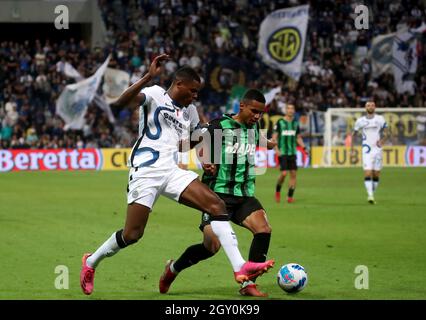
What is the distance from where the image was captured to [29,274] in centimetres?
1134

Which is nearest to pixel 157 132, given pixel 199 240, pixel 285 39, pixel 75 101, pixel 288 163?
pixel 199 240

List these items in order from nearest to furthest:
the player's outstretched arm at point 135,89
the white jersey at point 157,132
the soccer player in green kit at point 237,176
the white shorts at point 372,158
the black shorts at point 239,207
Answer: the player's outstretched arm at point 135,89, the white jersey at point 157,132, the soccer player in green kit at point 237,176, the black shorts at point 239,207, the white shorts at point 372,158

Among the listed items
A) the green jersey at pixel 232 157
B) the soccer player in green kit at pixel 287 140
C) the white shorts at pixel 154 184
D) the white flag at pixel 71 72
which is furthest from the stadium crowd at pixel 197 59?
the white shorts at pixel 154 184

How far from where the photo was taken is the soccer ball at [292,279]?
9.84 meters

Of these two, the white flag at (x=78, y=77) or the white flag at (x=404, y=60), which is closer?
the white flag at (x=78, y=77)

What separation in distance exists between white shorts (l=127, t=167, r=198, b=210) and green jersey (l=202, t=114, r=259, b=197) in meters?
0.74

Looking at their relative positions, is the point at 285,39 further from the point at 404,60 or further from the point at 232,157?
the point at 232,157

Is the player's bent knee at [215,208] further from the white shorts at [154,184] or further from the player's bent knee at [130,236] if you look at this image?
the player's bent knee at [130,236]

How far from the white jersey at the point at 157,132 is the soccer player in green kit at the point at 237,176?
0.62 m

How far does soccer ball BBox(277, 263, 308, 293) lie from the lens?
32.3 feet

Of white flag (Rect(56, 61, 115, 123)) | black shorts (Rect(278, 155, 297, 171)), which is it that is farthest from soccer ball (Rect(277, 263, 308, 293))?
white flag (Rect(56, 61, 115, 123))

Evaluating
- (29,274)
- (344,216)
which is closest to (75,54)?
(344,216)

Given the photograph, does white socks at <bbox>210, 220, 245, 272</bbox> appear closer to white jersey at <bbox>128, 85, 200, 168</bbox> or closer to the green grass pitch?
the green grass pitch
